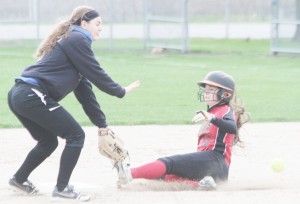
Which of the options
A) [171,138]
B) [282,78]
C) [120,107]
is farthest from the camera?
[282,78]

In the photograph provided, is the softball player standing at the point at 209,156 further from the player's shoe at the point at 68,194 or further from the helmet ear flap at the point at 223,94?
the player's shoe at the point at 68,194

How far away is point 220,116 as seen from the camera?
7.35m

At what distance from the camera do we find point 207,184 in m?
7.19

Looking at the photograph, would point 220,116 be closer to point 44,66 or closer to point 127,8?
point 44,66

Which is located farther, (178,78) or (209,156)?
(178,78)

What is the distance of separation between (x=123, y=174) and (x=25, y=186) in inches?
34.6

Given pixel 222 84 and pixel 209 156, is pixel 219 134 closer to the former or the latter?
pixel 209 156

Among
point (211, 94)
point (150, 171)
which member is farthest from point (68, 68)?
point (211, 94)

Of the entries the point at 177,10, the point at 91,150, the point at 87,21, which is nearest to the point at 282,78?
the point at 177,10

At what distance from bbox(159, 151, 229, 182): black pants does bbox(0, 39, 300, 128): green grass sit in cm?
422

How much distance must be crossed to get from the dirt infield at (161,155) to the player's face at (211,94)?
80 centimetres

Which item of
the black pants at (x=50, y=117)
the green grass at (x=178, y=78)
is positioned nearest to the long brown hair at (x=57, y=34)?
the black pants at (x=50, y=117)

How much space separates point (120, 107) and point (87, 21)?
21.7 feet

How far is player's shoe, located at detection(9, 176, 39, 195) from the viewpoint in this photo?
696 centimetres
